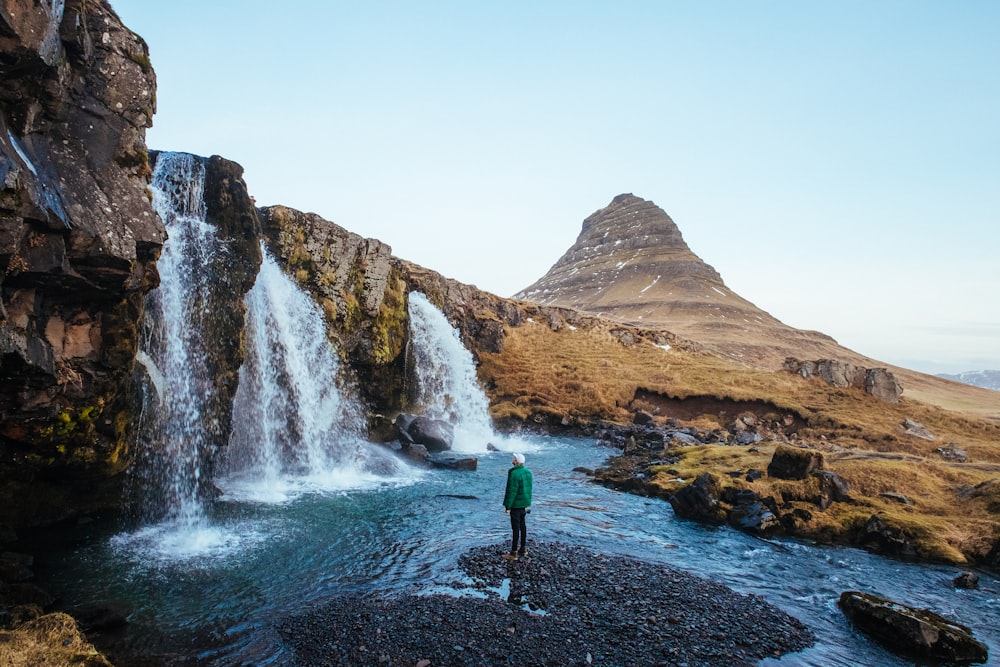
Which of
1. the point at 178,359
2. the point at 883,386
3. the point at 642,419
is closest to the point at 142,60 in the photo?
the point at 178,359

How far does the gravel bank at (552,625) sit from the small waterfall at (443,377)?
26248mm

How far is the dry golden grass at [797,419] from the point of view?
71.4ft

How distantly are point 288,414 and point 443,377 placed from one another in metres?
19.2

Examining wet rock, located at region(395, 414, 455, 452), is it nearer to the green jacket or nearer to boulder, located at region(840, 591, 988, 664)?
the green jacket

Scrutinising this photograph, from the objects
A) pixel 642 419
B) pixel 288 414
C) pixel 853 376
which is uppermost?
pixel 853 376

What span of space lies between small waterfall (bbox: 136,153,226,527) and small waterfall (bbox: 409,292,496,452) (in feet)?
69.6

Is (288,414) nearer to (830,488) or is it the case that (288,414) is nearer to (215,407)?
(215,407)

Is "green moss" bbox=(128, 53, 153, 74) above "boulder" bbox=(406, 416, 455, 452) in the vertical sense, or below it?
above

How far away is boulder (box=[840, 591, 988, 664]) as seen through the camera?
12695 mm

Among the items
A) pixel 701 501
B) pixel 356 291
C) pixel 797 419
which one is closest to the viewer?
pixel 701 501

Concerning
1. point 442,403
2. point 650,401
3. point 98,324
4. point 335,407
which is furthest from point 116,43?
point 650,401

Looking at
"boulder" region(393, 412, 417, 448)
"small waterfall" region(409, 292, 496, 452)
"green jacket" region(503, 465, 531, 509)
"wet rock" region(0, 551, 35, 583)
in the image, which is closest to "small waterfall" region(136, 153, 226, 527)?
"wet rock" region(0, 551, 35, 583)

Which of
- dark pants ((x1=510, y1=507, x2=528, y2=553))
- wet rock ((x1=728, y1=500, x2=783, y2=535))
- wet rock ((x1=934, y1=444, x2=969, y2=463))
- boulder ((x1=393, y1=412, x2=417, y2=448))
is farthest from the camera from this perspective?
boulder ((x1=393, y1=412, x2=417, y2=448))

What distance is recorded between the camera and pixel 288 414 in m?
29.5
